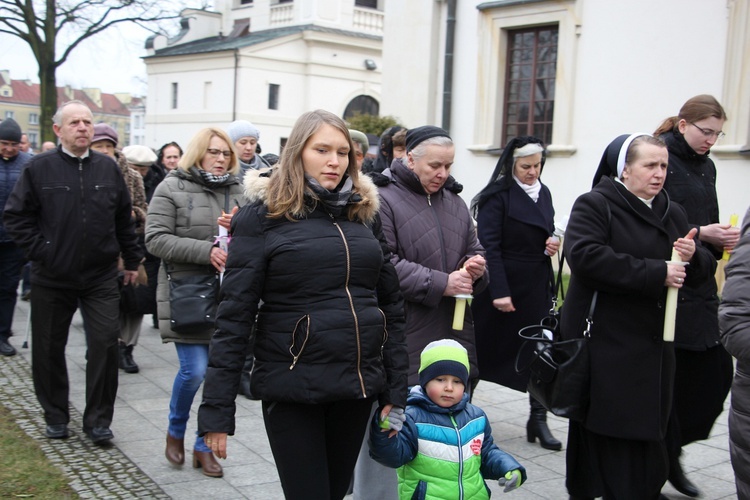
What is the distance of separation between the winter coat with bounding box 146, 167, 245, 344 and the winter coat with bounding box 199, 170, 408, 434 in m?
Result: 1.96

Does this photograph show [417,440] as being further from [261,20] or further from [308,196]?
[261,20]

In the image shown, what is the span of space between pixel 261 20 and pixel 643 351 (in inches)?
1617

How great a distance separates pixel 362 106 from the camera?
41969mm

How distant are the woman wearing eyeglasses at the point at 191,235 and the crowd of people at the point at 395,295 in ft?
0.04

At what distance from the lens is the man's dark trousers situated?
5.89 meters

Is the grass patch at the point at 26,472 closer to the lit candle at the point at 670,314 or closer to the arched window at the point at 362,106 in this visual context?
the lit candle at the point at 670,314

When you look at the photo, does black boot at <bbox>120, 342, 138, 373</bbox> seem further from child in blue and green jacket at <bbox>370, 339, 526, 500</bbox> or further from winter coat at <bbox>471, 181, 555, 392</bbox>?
child in blue and green jacket at <bbox>370, 339, 526, 500</bbox>

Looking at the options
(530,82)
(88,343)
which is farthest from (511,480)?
(530,82)

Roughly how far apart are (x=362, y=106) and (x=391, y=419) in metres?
39.1

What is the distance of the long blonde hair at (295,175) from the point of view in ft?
11.0

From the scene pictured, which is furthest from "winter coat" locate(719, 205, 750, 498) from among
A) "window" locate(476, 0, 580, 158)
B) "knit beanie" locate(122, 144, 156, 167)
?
"window" locate(476, 0, 580, 158)

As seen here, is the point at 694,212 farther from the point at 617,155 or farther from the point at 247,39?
the point at 247,39

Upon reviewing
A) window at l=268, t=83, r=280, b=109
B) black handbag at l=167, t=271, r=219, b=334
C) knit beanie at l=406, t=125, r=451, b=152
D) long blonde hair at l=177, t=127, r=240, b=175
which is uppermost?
window at l=268, t=83, r=280, b=109

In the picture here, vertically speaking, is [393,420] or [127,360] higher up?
[393,420]
